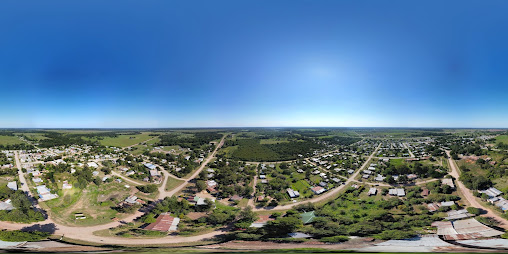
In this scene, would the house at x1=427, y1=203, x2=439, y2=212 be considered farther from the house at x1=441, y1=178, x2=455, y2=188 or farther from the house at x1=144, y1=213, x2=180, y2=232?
the house at x1=144, y1=213, x2=180, y2=232

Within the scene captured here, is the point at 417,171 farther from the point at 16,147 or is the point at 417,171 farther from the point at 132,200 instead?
the point at 16,147

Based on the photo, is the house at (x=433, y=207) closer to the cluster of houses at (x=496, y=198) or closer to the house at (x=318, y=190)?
the cluster of houses at (x=496, y=198)

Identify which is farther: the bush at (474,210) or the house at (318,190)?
the house at (318,190)

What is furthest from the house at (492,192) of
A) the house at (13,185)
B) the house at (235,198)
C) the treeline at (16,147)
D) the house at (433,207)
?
the treeline at (16,147)

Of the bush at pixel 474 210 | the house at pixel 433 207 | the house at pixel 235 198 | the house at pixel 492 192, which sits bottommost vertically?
the house at pixel 235 198

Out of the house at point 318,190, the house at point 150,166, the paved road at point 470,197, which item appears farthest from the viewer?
the house at point 150,166

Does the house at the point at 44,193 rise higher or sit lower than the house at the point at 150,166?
lower

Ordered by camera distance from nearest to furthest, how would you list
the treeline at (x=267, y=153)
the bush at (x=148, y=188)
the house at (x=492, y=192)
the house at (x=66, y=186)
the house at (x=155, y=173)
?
the house at (x=492, y=192) → the house at (x=66, y=186) → the bush at (x=148, y=188) → the house at (x=155, y=173) → the treeline at (x=267, y=153)
